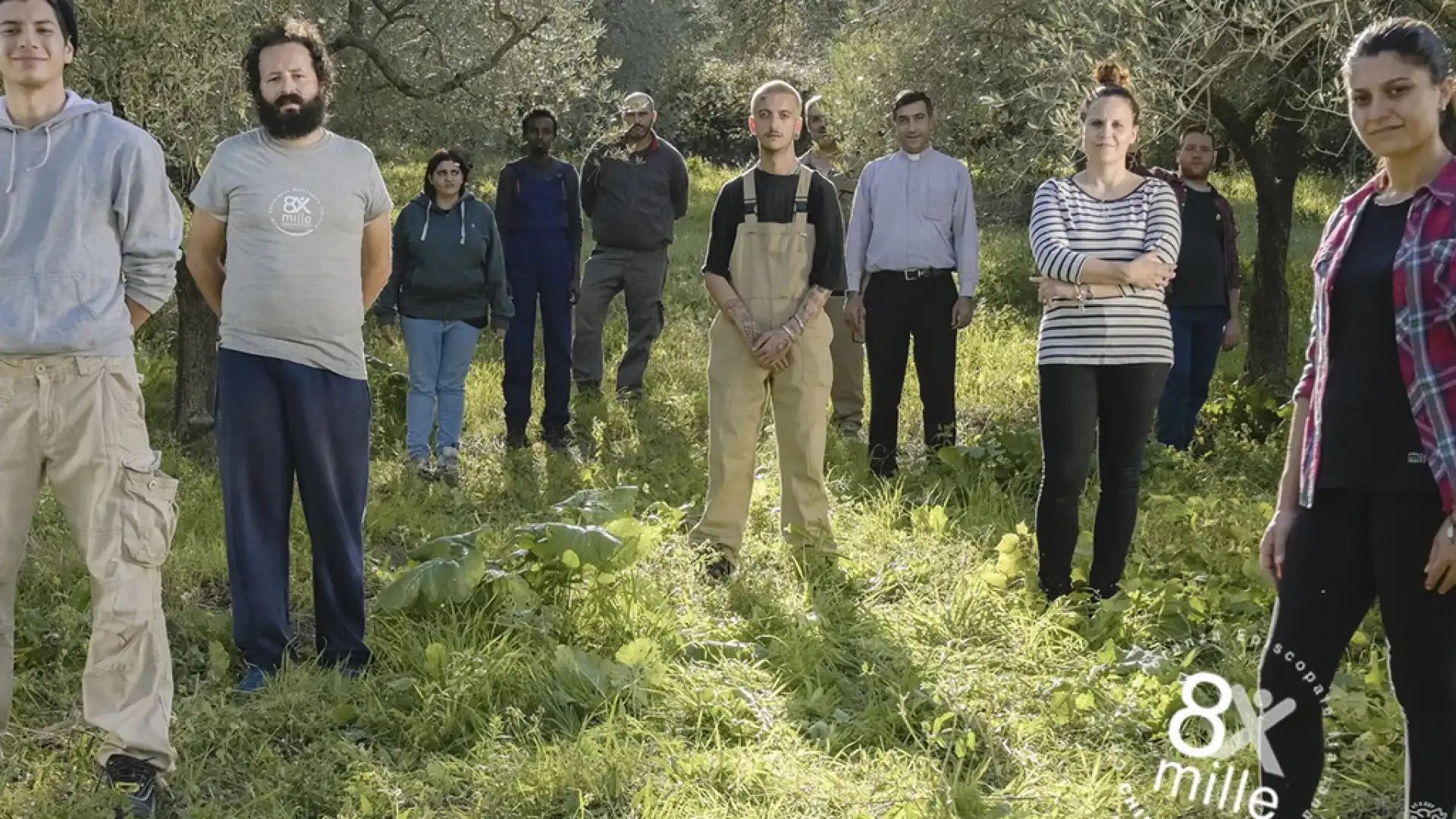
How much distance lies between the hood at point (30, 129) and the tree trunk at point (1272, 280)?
805 centimetres

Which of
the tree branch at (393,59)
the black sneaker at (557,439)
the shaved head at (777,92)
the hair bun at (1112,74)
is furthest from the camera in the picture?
the tree branch at (393,59)

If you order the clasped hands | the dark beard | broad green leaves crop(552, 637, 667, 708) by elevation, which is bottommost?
broad green leaves crop(552, 637, 667, 708)

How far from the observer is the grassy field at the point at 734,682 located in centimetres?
381

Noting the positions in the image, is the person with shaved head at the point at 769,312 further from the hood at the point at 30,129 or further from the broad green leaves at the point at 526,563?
the hood at the point at 30,129

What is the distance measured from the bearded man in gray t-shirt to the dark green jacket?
3.13 meters

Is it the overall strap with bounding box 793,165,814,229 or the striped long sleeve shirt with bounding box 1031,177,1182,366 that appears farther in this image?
the overall strap with bounding box 793,165,814,229

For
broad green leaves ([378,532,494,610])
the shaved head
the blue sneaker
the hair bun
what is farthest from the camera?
the shaved head

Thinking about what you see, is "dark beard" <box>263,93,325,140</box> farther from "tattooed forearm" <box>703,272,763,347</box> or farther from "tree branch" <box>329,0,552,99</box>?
"tree branch" <box>329,0,552,99</box>

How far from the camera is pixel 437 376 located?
317 inches

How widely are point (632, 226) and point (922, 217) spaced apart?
2527 millimetres

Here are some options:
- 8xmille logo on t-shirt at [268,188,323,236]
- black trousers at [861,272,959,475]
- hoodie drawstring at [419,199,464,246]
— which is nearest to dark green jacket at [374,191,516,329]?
hoodie drawstring at [419,199,464,246]

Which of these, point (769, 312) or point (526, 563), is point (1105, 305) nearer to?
point (769, 312)

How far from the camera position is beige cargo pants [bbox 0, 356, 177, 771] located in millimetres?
3648

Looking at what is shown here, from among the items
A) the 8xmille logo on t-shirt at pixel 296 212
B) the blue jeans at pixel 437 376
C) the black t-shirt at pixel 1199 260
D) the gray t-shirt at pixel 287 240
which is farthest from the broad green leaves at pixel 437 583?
the black t-shirt at pixel 1199 260
